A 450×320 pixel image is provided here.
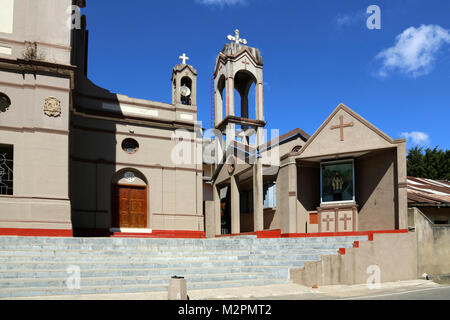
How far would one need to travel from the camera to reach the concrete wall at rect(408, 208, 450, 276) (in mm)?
15336

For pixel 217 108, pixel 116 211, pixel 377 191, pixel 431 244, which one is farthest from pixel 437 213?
pixel 217 108

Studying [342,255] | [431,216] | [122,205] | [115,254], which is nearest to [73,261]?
[115,254]

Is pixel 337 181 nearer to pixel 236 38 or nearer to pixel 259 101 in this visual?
pixel 259 101

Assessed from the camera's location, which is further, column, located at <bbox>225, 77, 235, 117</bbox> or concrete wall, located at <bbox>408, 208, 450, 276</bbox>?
column, located at <bbox>225, 77, 235, 117</bbox>

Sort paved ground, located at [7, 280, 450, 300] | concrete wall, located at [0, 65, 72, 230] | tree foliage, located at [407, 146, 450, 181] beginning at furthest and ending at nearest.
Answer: tree foliage, located at [407, 146, 450, 181], concrete wall, located at [0, 65, 72, 230], paved ground, located at [7, 280, 450, 300]

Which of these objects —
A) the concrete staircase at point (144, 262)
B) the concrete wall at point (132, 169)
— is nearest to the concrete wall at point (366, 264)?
the concrete staircase at point (144, 262)

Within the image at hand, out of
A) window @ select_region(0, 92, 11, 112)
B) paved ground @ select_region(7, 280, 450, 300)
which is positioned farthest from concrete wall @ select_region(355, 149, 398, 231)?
window @ select_region(0, 92, 11, 112)

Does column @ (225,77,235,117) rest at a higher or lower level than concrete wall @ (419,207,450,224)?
higher

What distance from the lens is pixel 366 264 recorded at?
14.1 meters

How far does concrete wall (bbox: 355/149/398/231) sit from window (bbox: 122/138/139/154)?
11123mm

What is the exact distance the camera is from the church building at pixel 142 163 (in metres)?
18.0

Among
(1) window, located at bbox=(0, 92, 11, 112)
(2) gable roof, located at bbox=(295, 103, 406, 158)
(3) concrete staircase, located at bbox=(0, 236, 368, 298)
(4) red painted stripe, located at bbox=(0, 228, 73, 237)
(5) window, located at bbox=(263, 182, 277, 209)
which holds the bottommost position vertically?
(3) concrete staircase, located at bbox=(0, 236, 368, 298)

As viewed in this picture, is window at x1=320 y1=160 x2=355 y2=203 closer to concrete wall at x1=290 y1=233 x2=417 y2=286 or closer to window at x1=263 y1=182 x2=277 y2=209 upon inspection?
window at x1=263 y1=182 x2=277 y2=209

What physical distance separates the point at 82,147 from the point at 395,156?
47.0 ft
